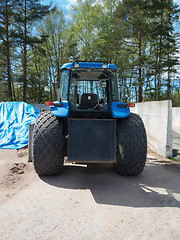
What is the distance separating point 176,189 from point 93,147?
1572mm

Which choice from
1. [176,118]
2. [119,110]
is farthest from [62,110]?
[176,118]

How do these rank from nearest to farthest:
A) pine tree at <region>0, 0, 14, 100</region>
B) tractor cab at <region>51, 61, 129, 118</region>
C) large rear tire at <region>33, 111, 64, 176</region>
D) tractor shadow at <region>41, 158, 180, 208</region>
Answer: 1. tractor shadow at <region>41, 158, 180, 208</region>
2. large rear tire at <region>33, 111, 64, 176</region>
3. tractor cab at <region>51, 61, 129, 118</region>
4. pine tree at <region>0, 0, 14, 100</region>

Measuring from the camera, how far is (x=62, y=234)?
1862 mm

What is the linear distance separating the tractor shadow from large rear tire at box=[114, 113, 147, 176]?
283mm

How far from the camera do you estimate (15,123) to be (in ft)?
22.5

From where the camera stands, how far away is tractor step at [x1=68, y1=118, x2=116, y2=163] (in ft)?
9.31

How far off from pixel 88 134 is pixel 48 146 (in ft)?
2.33

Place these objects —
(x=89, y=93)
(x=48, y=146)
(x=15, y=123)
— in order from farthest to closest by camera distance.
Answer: (x=15, y=123) → (x=89, y=93) → (x=48, y=146)

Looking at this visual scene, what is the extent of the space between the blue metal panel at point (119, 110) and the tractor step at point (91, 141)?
295mm

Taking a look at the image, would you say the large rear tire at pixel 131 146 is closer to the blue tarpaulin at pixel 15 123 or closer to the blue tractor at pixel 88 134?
the blue tractor at pixel 88 134

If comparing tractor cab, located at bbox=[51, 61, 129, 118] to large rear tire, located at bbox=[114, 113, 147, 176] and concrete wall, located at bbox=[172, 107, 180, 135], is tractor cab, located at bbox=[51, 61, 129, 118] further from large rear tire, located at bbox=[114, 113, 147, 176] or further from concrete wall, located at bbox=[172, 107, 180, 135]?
concrete wall, located at bbox=[172, 107, 180, 135]

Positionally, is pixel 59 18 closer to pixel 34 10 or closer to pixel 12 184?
pixel 34 10

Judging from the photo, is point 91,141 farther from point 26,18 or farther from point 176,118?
point 26,18

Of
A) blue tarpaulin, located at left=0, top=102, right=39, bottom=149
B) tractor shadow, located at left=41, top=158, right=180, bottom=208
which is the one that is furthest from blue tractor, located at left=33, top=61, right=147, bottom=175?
blue tarpaulin, located at left=0, top=102, right=39, bottom=149
